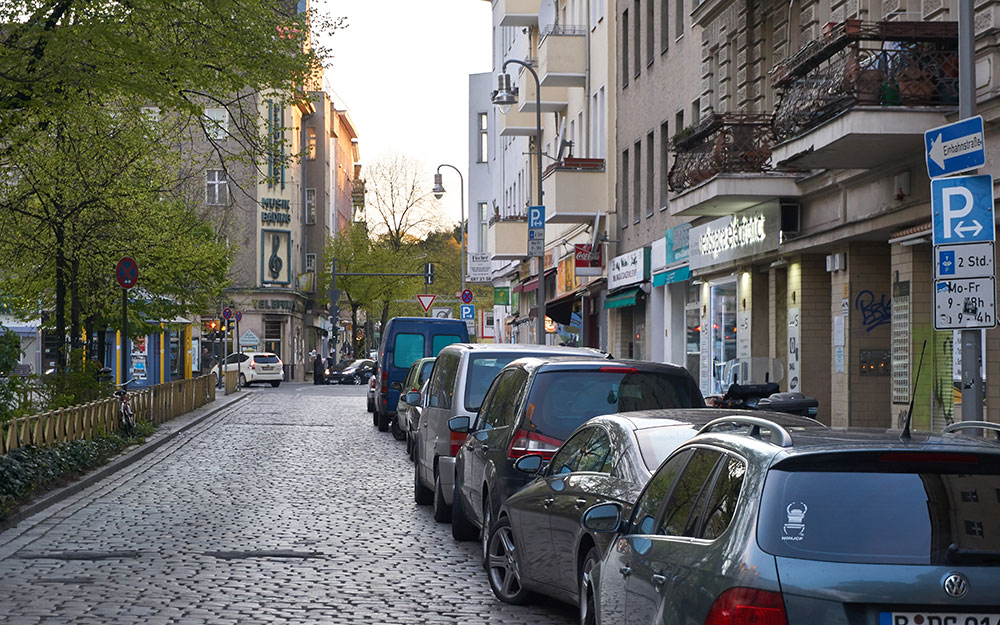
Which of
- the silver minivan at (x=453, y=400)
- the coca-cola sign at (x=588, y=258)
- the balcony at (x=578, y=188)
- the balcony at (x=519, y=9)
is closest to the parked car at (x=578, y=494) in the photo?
the silver minivan at (x=453, y=400)

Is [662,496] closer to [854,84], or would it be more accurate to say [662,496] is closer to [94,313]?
[854,84]

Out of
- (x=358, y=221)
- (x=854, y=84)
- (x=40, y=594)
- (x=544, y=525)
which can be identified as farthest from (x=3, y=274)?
(x=358, y=221)

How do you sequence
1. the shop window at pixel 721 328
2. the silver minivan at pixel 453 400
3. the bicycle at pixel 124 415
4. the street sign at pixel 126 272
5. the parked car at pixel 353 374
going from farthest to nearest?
the parked car at pixel 353 374
the shop window at pixel 721 328
the street sign at pixel 126 272
the bicycle at pixel 124 415
the silver minivan at pixel 453 400

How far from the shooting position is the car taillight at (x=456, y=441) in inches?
553

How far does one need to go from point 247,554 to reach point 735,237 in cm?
1653

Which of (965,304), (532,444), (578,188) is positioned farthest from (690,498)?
(578,188)

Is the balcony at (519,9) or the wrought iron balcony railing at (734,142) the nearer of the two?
the wrought iron balcony railing at (734,142)

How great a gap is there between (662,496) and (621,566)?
13.4 inches

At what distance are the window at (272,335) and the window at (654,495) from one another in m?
81.3

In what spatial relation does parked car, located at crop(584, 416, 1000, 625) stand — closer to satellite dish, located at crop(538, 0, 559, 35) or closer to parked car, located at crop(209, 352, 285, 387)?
satellite dish, located at crop(538, 0, 559, 35)

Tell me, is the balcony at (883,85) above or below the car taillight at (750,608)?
above

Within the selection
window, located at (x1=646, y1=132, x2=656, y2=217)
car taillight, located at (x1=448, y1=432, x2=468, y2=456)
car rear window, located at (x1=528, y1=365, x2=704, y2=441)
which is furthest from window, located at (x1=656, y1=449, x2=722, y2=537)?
window, located at (x1=646, y1=132, x2=656, y2=217)

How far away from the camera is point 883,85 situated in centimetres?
1764

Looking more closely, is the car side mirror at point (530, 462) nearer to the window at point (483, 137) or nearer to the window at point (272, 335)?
the window at point (483, 137)
